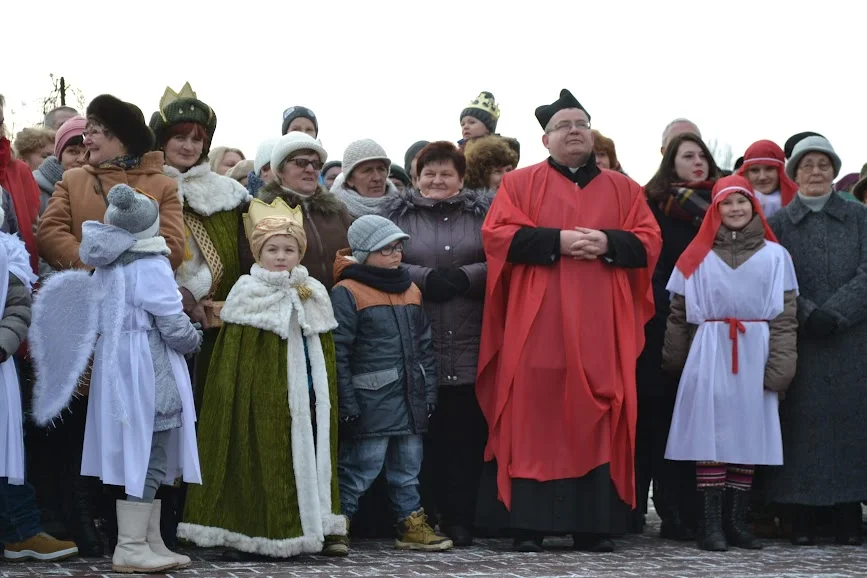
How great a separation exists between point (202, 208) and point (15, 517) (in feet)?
6.31

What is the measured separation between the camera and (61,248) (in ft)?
24.9

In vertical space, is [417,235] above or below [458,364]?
above

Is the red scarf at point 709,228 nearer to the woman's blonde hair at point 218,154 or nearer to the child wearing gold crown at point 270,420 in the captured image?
the child wearing gold crown at point 270,420

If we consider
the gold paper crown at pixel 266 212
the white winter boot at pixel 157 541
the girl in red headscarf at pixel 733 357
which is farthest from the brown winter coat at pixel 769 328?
the white winter boot at pixel 157 541

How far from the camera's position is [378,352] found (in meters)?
8.04

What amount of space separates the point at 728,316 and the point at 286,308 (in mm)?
2671

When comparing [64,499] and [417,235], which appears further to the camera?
[417,235]

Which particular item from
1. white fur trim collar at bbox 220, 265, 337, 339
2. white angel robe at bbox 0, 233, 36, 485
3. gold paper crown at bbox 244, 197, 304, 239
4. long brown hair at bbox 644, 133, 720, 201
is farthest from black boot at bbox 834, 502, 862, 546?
white angel robe at bbox 0, 233, 36, 485

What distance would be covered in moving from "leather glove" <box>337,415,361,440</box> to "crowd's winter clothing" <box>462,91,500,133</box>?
353 centimetres

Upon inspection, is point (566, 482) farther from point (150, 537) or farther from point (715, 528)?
→ point (150, 537)

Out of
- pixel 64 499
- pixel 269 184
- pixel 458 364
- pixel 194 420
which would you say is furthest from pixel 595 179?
pixel 64 499

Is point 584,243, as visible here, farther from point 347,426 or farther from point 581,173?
point 347,426

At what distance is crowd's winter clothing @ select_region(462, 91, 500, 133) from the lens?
427 inches

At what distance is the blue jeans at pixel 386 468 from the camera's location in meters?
8.07
